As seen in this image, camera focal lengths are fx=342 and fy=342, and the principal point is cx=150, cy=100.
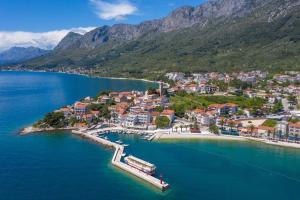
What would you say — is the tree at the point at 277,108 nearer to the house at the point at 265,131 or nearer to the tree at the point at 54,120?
the house at the point at 265,131

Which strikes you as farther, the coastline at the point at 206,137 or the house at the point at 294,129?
the coastline at the point at 206,137

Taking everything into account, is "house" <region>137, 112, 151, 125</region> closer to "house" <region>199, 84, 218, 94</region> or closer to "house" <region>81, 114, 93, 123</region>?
"house" <region>81, 114, 93, 123</region>

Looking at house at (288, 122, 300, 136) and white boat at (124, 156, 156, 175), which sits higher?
house at (288, 122, 300, 136)

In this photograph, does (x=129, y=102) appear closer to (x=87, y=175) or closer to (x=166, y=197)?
(x=87, y=175)

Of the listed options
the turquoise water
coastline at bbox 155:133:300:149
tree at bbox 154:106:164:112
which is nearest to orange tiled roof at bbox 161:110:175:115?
tree at bbox 154:106:164:112

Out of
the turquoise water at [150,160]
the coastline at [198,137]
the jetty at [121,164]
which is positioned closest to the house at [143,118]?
the turquoise water at [150,160]

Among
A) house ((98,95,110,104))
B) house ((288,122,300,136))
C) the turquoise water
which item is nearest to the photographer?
the turquoise water

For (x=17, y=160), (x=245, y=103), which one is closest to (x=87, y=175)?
(x=17, y=160)
